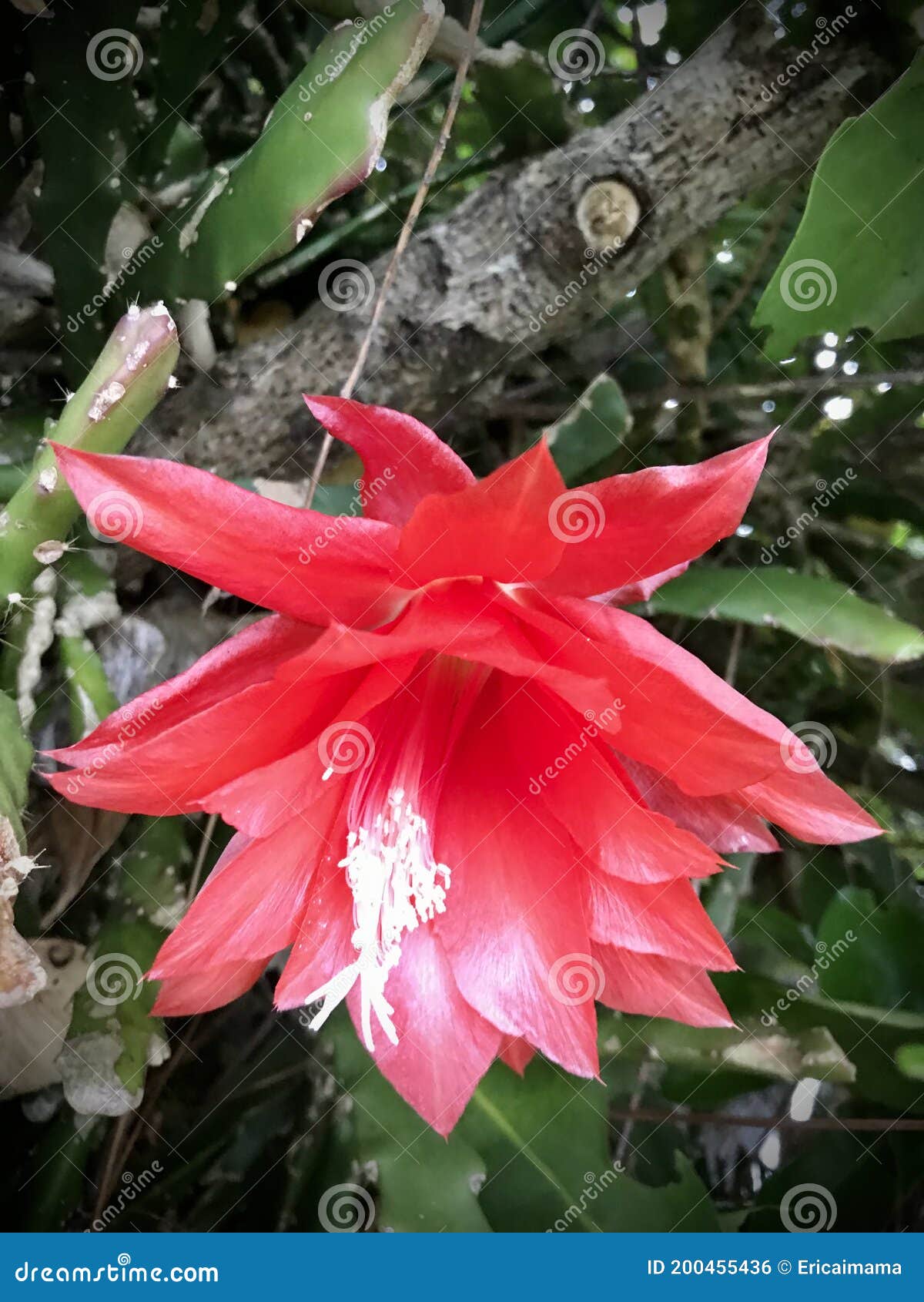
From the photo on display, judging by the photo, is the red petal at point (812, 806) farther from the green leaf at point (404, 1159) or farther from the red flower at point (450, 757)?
the green leaf at point (404, 1159)

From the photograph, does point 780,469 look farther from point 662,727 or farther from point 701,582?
point 662,727

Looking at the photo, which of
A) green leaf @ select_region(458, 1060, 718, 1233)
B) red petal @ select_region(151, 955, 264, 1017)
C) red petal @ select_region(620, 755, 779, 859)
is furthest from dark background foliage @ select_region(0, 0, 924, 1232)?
red petal @ select_region(620, 755, 779, 859)

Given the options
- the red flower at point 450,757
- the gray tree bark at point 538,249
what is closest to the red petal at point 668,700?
the red flower at point 450,757

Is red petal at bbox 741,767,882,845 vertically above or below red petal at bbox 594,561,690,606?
below

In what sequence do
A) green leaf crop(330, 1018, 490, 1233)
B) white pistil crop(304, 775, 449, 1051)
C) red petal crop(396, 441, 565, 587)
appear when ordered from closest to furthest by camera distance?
red petal crop(396, 441, 565, 587), white pistil crop(304, 775, 449, 1051), green leaf crop(330, 1018, 490, 1233)

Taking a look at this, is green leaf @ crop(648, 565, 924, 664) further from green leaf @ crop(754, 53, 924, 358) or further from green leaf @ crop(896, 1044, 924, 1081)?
green leaf @ crop(896, 1044, 924, 1081)
